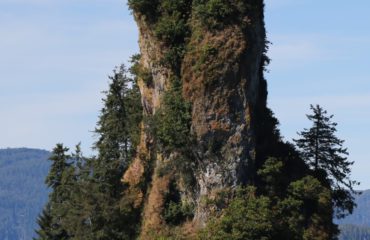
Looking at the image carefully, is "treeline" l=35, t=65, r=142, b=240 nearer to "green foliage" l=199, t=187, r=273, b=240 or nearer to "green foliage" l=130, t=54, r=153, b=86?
"green foliage" l=130, t=54, r=153, b=86

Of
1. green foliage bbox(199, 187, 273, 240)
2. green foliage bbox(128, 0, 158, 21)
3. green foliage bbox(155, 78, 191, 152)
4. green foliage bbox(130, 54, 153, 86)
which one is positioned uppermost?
green foliage bbox(128, 0, 158, 21)

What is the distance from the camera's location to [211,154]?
50.1 metres

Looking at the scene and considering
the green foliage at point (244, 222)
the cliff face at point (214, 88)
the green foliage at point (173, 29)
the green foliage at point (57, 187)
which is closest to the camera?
the green foliage at point (244, 222)

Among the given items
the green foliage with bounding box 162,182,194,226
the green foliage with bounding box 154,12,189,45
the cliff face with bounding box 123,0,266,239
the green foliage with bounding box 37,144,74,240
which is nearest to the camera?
the cliff face with bounding box 123,0,266,239

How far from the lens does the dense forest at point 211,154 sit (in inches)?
1954

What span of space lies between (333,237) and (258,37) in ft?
46.4

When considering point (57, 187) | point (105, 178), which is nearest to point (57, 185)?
point (57, 187)

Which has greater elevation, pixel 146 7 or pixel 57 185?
pixel 146 7

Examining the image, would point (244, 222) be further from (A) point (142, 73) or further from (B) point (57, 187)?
(B) point (57, 187)

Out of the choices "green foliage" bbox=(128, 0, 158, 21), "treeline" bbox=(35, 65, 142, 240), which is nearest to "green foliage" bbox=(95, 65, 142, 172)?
"treeline" bbox=(35, 65, 142, 240)

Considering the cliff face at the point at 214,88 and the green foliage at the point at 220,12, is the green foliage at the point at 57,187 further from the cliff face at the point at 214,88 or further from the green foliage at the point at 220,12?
the green foliage at the point at 220,12

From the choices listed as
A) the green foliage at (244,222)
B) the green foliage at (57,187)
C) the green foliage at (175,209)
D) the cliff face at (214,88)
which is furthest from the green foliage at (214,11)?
the green foliage at (57,187)

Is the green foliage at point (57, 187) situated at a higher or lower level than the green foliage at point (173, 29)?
lower

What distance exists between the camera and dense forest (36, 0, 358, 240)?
49.6 metres
